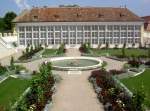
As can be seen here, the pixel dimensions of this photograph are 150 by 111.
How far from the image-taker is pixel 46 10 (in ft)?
195

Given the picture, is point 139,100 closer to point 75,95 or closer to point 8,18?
point 75,95

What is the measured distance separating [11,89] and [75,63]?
1375 centimetres

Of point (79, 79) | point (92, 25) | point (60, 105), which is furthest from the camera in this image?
point (92, 25)

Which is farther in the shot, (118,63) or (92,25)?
(92,25)

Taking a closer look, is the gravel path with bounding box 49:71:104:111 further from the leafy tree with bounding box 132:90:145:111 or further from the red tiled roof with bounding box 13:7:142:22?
the red tiled roof with bounding box 13:7:142:22

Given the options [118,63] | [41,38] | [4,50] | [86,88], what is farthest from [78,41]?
[86,88]

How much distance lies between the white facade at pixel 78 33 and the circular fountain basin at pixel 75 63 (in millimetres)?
16411

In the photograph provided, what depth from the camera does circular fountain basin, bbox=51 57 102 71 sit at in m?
34.3

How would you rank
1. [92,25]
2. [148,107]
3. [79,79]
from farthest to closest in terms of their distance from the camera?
[92,25] < [79,79] < [148,107]

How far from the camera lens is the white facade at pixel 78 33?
188 feet

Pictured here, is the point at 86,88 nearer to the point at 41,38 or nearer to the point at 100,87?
the point at 100,87

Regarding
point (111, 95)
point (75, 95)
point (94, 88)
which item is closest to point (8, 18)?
point (94, 88)

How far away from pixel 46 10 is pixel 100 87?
122ft

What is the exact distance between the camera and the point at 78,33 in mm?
57844
